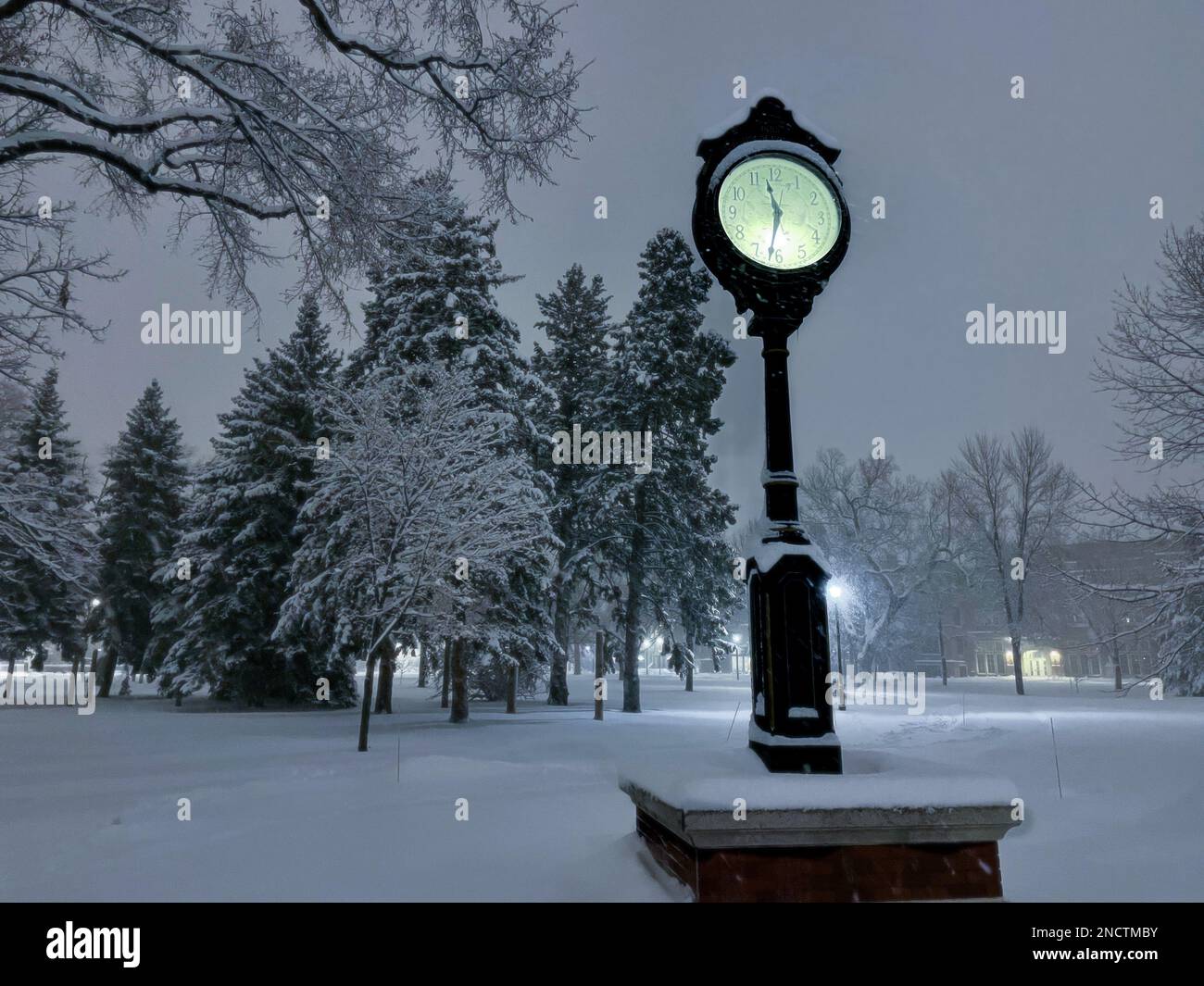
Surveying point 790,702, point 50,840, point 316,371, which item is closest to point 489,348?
point 316,371

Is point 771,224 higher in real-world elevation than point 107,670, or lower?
higher

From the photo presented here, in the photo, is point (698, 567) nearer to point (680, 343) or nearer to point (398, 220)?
point (680, 343)

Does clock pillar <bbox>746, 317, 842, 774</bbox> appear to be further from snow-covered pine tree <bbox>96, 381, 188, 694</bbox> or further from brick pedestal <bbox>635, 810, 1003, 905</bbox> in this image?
snow-covered pine tree <bbox>96, 381, 188, 694</bbox>

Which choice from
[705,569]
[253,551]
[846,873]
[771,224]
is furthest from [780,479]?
[253,551]

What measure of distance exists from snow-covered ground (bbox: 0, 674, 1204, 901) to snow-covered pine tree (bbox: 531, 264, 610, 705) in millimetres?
7698

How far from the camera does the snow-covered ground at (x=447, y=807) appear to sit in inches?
206

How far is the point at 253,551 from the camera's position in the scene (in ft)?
87.0

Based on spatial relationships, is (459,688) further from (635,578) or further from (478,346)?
(478,346)

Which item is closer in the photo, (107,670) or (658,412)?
(658,412)

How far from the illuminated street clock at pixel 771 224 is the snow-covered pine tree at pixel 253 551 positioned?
76.0ft

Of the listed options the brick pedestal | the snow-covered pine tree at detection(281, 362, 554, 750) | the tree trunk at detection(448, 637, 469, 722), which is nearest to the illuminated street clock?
the brick pedestal

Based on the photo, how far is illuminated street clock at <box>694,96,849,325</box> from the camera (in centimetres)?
490

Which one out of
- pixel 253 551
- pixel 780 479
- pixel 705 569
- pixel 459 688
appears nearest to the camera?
pixel 780 479

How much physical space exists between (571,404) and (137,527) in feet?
71.7
